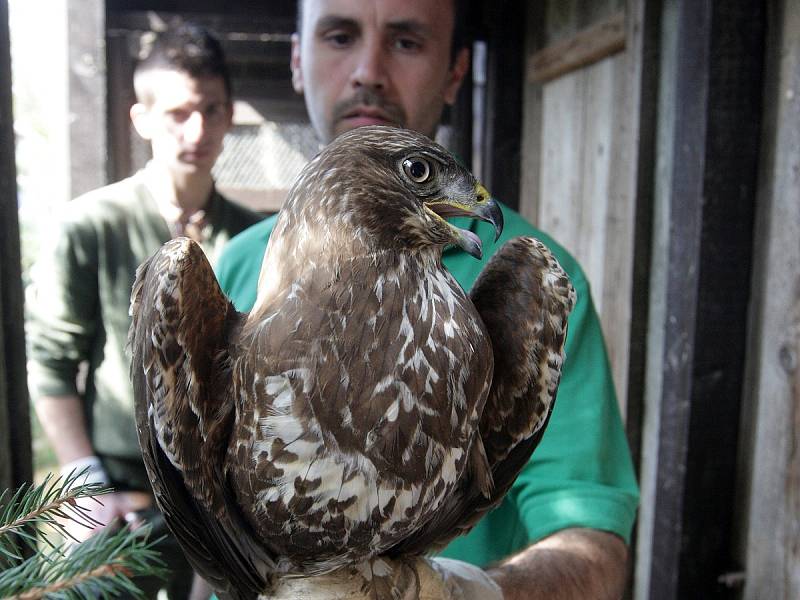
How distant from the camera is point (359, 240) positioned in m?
1.43

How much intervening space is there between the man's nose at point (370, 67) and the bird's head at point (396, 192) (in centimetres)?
94

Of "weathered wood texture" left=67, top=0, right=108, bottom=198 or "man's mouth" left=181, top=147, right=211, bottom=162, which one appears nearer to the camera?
"man's mouth" left=181, top=147, right=211, bottom=162

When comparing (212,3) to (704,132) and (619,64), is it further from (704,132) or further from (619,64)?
(704,132)

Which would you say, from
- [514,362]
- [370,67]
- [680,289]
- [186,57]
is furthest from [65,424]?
[680,289]

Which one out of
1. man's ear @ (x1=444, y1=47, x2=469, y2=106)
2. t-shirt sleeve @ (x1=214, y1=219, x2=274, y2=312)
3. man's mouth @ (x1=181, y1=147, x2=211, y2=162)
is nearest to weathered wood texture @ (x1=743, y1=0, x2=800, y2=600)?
man's ear @ (x1=444, y1=47, x2=469, y2=106)

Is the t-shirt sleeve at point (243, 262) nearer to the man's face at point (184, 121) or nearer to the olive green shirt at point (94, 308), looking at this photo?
the olive green shirt at point (94, 308)

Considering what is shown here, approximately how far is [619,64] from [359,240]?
313cm

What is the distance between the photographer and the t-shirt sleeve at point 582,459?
216 cm

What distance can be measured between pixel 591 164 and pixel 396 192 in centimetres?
317

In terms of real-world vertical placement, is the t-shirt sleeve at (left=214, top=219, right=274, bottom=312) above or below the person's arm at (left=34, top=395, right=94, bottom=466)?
above

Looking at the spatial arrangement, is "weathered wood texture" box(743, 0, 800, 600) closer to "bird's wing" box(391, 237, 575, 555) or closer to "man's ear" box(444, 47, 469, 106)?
"man's ear" box(444, 47, 469, 106)

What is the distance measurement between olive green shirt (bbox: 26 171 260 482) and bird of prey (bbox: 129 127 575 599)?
199cm

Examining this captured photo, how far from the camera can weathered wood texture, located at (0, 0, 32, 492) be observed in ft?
7.86

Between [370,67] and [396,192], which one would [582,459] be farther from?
[370,67]
